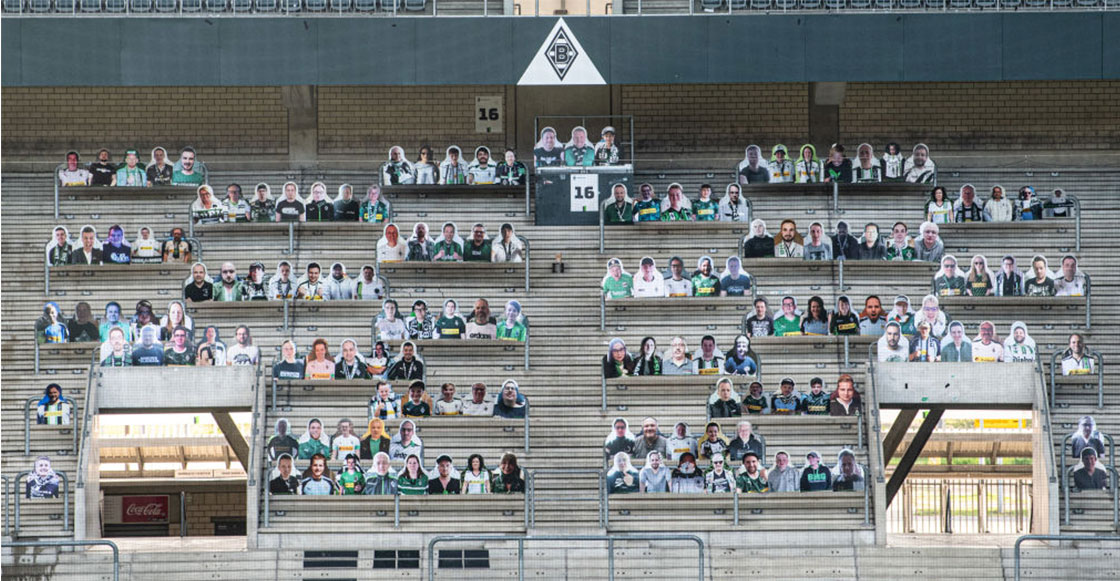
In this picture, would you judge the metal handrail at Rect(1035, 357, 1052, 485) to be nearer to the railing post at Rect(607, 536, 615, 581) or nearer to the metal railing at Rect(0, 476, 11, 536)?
the railing post at Rect(607, 536, 615, 581)

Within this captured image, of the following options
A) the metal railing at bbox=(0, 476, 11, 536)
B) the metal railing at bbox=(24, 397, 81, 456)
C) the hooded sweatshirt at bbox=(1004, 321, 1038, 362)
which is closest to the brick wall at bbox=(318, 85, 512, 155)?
the metal railing at bbox=(24, 397, 81, 456)

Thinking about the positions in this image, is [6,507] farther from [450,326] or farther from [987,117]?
[987,117]

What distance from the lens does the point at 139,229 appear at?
28422mm

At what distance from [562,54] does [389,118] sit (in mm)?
4132

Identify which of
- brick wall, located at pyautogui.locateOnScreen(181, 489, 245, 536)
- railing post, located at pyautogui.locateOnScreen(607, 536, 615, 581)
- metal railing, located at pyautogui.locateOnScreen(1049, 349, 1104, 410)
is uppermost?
metal railing, located at pyautogui.locateOnScreen(1049, 349, 1104, 410)

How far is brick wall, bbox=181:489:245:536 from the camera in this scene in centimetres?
3178

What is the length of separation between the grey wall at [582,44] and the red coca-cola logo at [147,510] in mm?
7455

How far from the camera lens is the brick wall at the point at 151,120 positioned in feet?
106

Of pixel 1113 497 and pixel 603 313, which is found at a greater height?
pixel 603 313

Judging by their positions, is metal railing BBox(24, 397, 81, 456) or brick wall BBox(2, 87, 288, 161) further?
brick wall BBox(2, 87, 288, 161)

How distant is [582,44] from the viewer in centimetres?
2986

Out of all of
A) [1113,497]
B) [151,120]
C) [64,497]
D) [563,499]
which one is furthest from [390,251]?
[1113,497]

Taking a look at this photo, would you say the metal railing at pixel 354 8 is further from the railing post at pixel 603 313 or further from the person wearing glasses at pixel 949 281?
the railing post at pixel 603 313

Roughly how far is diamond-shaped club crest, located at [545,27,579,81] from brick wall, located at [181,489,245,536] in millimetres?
9625
